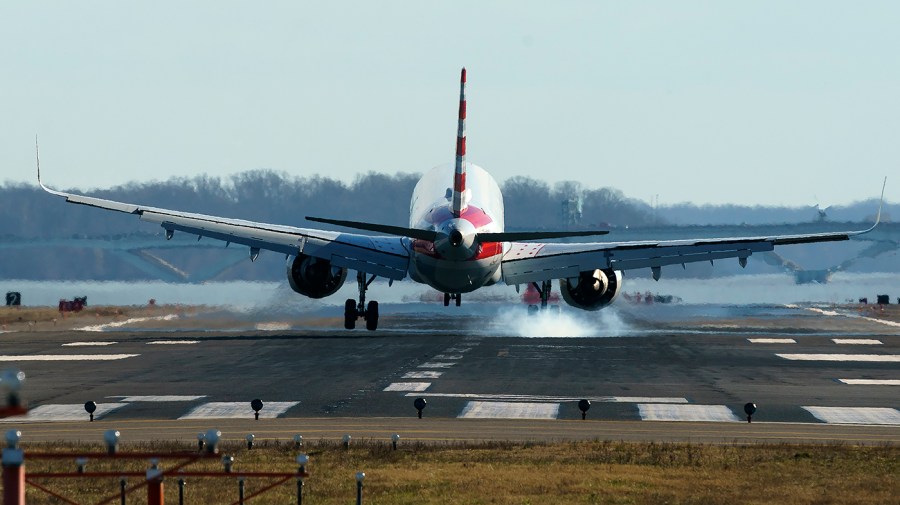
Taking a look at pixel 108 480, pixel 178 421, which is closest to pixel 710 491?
pixel 108 480

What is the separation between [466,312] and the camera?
4321 inches

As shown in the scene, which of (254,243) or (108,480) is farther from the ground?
(254,243)

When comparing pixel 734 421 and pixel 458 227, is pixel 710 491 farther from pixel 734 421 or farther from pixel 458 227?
pixel 458 227

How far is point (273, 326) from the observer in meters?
95.3

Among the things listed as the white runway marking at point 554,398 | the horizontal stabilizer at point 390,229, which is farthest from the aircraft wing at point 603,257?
the white runway marking at point 554,398

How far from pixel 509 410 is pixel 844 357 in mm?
28902

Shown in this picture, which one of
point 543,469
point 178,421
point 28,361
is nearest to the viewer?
point 543,469

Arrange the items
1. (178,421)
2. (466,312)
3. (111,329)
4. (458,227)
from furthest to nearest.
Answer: (466,312) < (111,329) < (458,227) < (178,421)

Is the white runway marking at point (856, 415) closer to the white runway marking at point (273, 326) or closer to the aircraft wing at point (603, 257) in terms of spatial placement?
the aircraft wing at point (603, 257)

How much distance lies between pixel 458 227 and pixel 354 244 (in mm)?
11783

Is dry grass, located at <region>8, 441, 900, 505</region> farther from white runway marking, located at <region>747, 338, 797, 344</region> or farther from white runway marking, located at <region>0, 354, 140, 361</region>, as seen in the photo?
white runway marking, located at <region>747, 338, 797, 344</region>

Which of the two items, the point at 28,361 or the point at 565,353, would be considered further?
the point at 565,353

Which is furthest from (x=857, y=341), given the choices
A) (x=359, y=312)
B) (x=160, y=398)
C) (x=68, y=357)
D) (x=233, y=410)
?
(x=233, y=410)

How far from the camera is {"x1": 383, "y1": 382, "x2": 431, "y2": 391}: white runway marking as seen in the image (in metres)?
52.6
